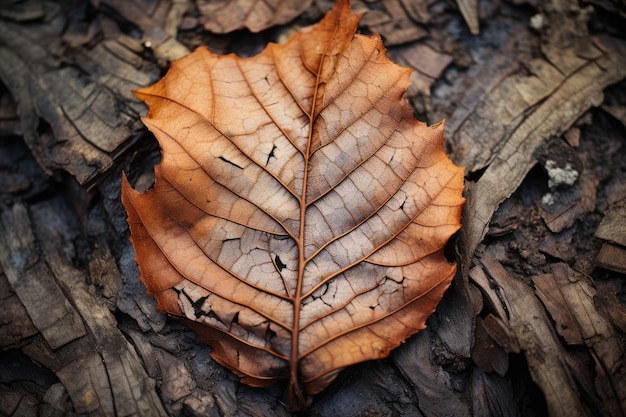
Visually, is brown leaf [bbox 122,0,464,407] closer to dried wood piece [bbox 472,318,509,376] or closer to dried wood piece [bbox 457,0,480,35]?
dried wood piece [bbox 472,318,509,376]

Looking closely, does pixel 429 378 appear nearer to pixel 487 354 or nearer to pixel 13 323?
pixel 487 354

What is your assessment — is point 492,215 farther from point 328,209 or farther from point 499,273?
Answer: point 328,209

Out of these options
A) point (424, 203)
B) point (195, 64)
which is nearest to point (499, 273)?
point (424, 203)

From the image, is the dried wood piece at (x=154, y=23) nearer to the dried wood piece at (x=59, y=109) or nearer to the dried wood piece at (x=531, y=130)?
the dried wood piece at (x=59, y=109)

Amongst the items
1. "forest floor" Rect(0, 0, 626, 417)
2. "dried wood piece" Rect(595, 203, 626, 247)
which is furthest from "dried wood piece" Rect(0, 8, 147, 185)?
"dried wood piece" Rect(595, 203, 626, 247)

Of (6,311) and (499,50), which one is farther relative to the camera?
(499,50)

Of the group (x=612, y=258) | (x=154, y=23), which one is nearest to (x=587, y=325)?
(x=612, y=258)
